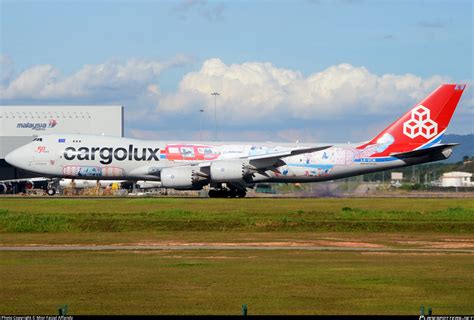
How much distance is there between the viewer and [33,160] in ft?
236

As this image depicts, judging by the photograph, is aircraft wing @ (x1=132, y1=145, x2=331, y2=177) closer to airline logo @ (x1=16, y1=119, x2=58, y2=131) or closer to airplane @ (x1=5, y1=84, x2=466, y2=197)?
airplane @ (x1=5, y1=84, x2=466, y2=197)

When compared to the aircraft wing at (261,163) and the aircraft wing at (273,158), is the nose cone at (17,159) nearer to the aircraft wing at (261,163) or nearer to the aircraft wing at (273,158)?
the aircraft wing at (261,163)

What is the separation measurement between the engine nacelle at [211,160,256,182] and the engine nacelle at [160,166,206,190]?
1347 millimetres

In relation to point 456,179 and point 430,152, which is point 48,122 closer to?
point 456,179

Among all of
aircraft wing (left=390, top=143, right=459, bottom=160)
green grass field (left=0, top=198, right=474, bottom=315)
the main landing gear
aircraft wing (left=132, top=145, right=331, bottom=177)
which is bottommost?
green grass field (left=0, top=198, right=474, bottom=315)

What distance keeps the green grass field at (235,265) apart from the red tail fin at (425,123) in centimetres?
1666

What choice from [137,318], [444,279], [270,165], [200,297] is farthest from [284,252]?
[270,165]

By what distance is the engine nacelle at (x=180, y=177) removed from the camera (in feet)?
221

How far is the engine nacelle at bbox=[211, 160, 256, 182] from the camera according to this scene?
68.2 meters

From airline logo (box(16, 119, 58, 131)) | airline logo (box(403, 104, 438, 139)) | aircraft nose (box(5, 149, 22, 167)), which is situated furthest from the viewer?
airline logo (box(16, 119, 58, 131))

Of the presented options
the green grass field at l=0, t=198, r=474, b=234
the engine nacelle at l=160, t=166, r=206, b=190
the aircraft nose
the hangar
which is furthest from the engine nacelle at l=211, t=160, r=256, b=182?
the hangar

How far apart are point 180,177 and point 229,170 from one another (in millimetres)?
3731

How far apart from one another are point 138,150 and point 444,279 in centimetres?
4361

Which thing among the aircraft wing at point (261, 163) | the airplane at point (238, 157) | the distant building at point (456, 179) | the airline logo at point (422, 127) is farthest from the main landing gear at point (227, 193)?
the distant building at point (456, 179)
